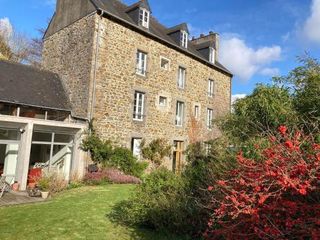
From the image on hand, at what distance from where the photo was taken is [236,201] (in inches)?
143

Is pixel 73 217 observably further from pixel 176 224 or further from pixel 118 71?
pixel 118 71

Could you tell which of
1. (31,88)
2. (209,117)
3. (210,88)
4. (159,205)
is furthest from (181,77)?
(159,205)

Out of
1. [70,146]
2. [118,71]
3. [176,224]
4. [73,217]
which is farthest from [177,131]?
[176,224]

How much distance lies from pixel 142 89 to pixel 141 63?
1.51m

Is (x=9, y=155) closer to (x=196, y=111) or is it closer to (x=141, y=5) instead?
(x=141, y=5)

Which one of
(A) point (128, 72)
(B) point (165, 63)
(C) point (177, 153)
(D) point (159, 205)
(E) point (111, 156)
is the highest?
(B) point (165, 63)

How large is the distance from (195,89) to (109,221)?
1472 centimetres

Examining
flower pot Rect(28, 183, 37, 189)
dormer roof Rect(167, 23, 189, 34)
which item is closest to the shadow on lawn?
flower pot Rect(28, 183, 37, 189)

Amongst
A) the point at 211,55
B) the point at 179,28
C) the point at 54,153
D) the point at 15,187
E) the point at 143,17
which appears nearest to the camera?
the point at 15,187

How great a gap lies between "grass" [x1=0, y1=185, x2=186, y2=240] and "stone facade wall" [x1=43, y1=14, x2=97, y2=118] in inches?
240

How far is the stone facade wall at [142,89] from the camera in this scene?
15.0 m

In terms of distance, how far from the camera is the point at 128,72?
16.1 m

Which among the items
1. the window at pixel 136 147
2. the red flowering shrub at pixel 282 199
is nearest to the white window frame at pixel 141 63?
the window at pixel 136 147

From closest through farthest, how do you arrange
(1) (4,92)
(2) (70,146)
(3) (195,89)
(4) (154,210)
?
(4) (154,210) → (1) (4,92) → (2) (70,146) → (3) (195,89)
